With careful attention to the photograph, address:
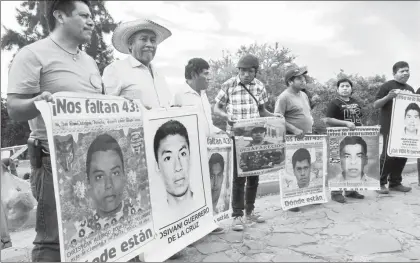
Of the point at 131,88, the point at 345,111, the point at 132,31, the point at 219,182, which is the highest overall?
the point at 132,31

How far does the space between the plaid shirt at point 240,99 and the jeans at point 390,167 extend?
7.76 feet

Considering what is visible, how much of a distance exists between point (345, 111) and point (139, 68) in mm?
3090

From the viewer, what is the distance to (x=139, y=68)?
9.67 feet

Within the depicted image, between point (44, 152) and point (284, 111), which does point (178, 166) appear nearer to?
point (44, 152)

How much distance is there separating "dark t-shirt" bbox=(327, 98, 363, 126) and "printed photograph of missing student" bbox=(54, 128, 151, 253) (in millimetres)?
3200

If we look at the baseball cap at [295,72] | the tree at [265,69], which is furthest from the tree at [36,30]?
the baseball cap at [295,72]

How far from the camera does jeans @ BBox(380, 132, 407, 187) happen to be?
528 cm

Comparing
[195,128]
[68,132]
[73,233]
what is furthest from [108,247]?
[195,128]

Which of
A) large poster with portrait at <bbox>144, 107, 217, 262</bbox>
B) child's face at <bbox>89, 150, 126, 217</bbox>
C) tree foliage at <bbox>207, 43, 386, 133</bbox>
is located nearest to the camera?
child's face at <bbox>89, 150, 126, 217</bbox>

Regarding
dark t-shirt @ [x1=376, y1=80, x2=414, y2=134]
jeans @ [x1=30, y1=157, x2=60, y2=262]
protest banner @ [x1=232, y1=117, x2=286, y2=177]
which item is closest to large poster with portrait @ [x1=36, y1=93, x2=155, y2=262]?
jeans @ [x1=30, y1=157, x2=60, y2=262]

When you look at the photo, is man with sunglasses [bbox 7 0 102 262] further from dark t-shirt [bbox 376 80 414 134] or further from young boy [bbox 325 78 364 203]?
dark t-shirt [bbox 376 80 414 134]

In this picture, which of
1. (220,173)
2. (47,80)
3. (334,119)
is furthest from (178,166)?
(334,119)

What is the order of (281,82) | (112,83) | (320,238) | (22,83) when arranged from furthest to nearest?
(281,82)
(320,238)
(112,83)
(22,83)

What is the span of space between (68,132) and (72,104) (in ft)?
0.56
